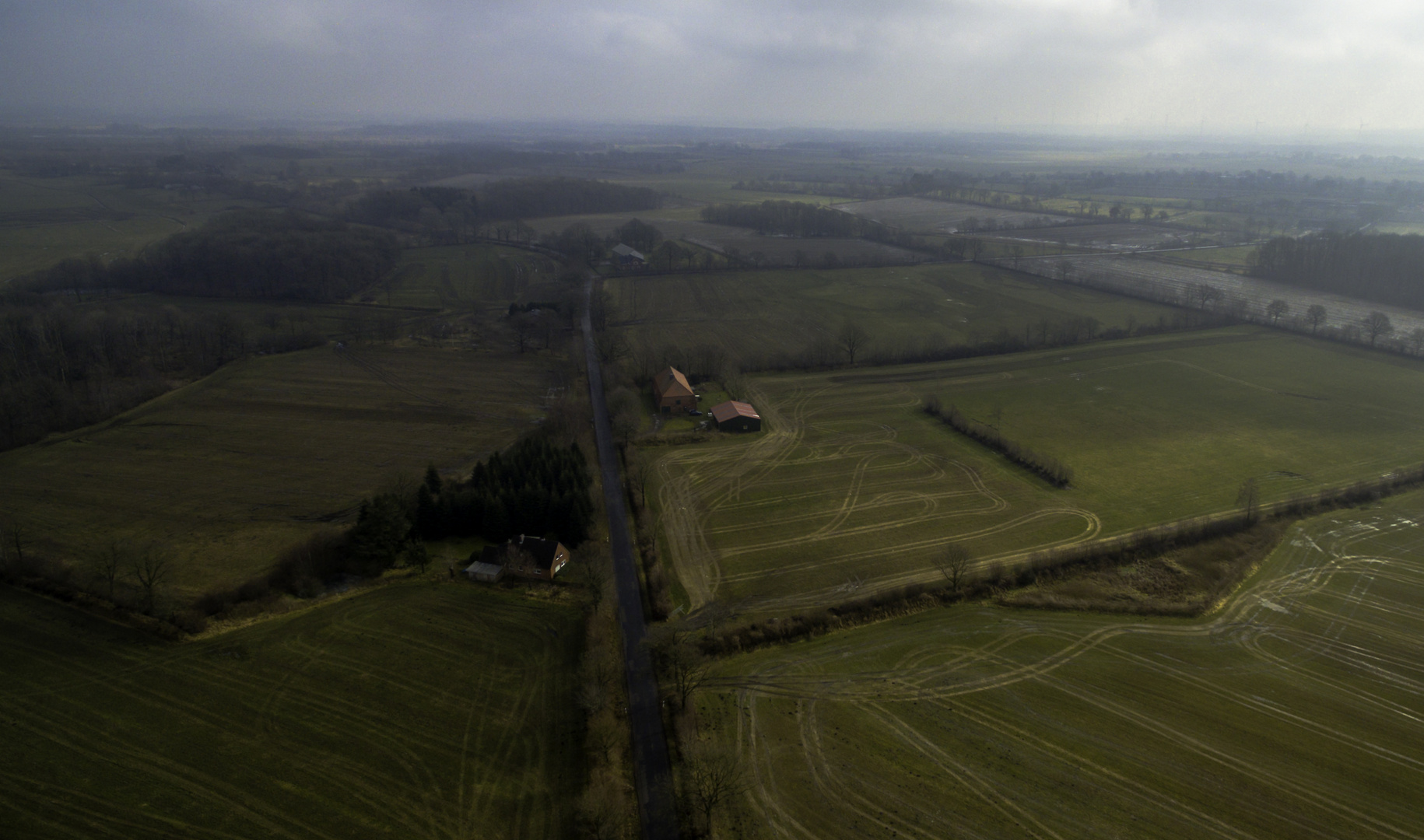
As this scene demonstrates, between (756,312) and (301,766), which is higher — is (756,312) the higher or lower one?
the higher one

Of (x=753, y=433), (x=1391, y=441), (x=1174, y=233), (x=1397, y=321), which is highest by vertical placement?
(x=1174, y=233)

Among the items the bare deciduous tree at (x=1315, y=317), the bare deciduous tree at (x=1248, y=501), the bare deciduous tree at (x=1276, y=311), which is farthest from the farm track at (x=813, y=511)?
the bare deciduous tree at (x=1276, y=311)

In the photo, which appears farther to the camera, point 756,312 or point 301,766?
point 756,312

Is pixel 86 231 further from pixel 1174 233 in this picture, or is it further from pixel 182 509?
pixel 1174 233

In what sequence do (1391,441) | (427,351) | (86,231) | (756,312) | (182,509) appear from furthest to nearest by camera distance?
(86,231), (756,312), (427,351), (1391,441), (182,509)

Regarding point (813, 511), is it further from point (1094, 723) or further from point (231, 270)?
point (231, 270)

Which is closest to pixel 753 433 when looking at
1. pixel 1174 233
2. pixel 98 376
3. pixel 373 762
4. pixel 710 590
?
pixel 710 590

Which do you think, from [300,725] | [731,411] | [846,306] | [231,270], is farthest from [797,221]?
[300,725]
